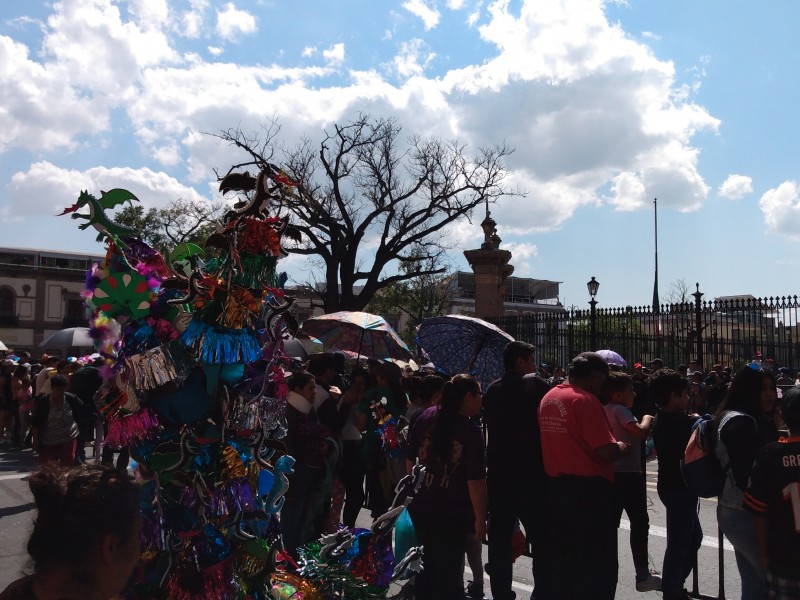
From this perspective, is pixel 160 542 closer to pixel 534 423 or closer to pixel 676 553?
pixel 534 423

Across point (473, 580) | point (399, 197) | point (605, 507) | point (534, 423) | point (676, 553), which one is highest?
point (399, 197)

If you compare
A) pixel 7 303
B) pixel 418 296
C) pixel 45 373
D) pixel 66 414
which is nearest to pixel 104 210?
pixel 66 414

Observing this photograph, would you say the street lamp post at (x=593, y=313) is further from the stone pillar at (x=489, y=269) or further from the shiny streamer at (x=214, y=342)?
the shiny streamer at (x=214, y=342)

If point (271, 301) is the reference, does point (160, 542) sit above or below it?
below

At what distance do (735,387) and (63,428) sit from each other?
26.9 feet

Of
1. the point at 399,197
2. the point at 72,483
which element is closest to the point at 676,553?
the point at 72,483

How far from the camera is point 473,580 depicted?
6.21 meters

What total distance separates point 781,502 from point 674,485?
1946mm

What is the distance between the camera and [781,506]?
3744mm

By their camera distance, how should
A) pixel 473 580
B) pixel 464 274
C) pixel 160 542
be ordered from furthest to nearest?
pixel 464 274 → pixel 473 580 → pixel 160 542

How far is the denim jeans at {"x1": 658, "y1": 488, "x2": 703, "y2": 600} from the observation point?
221 inches

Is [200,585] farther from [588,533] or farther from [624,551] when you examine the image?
[624,551]

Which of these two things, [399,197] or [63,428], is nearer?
[63,428]

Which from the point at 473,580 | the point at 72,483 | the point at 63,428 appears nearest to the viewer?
the point at 72,483
